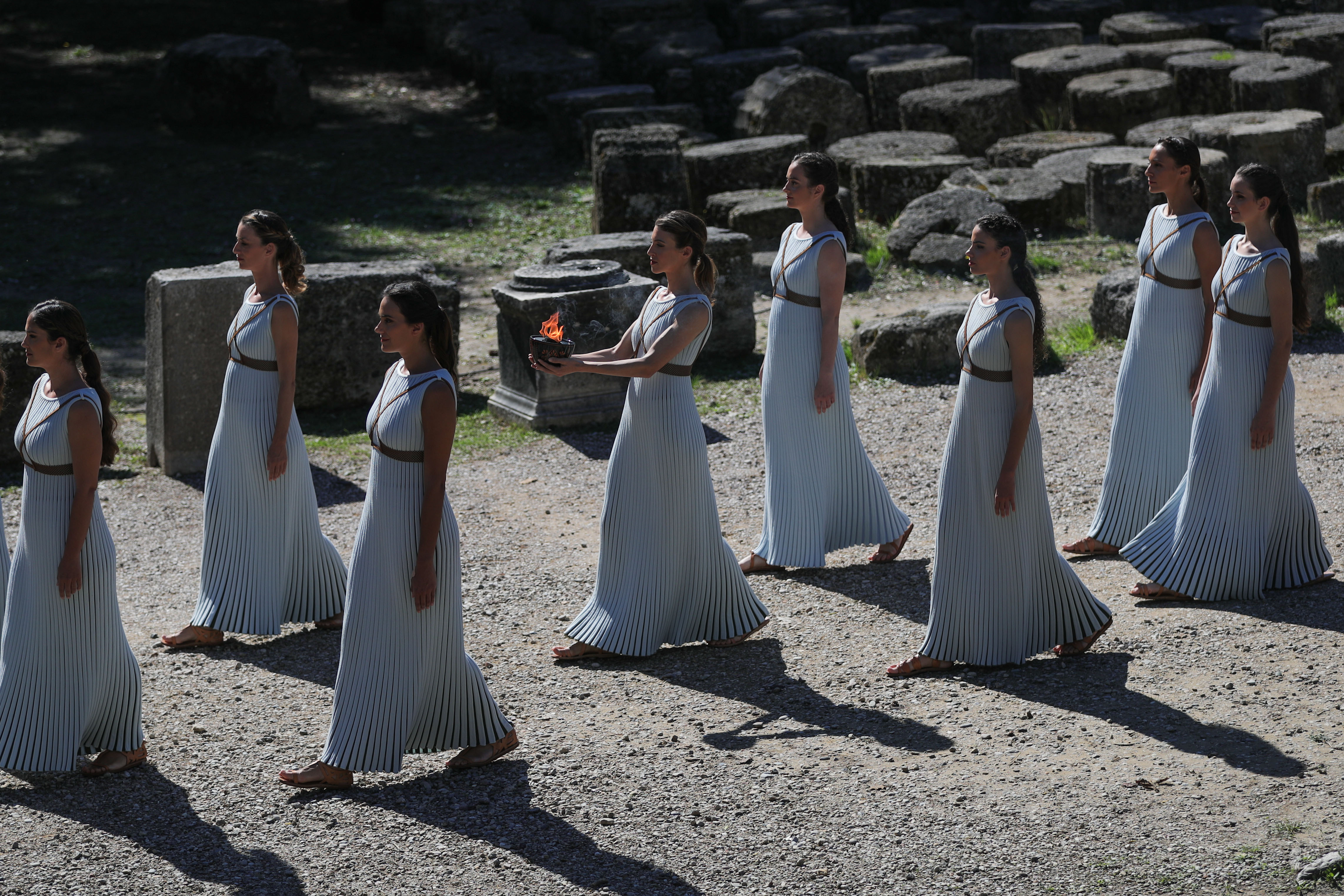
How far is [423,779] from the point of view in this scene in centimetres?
546

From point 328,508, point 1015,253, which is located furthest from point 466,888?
point 328,508

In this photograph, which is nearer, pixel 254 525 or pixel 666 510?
pixel 666 510

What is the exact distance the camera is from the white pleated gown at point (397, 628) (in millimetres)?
5191

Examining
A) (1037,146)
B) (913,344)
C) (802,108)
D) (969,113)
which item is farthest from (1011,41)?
(913,344)

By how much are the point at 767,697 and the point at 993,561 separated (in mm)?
1030

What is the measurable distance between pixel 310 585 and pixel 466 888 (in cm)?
251

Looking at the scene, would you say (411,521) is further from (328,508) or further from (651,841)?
(328,508)

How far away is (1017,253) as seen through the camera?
5.82 meters

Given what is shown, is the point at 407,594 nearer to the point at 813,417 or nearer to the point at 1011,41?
the point at 813,417

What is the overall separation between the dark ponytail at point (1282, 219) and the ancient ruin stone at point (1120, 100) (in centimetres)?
1079

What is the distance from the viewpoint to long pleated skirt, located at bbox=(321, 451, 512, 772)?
17.1 ft

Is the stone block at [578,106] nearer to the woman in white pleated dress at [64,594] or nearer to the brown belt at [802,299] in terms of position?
the brown belt at [802,299]

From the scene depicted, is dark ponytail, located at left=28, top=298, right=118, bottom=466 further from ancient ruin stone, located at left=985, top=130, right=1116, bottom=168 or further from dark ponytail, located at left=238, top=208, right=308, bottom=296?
ancient ruin stone, located at left=985, top=130, right=1116, bottom=168

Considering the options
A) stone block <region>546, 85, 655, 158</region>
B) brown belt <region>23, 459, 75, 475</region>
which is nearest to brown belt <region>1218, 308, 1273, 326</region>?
brown belt <region>23, 459, 75, 475</region>
